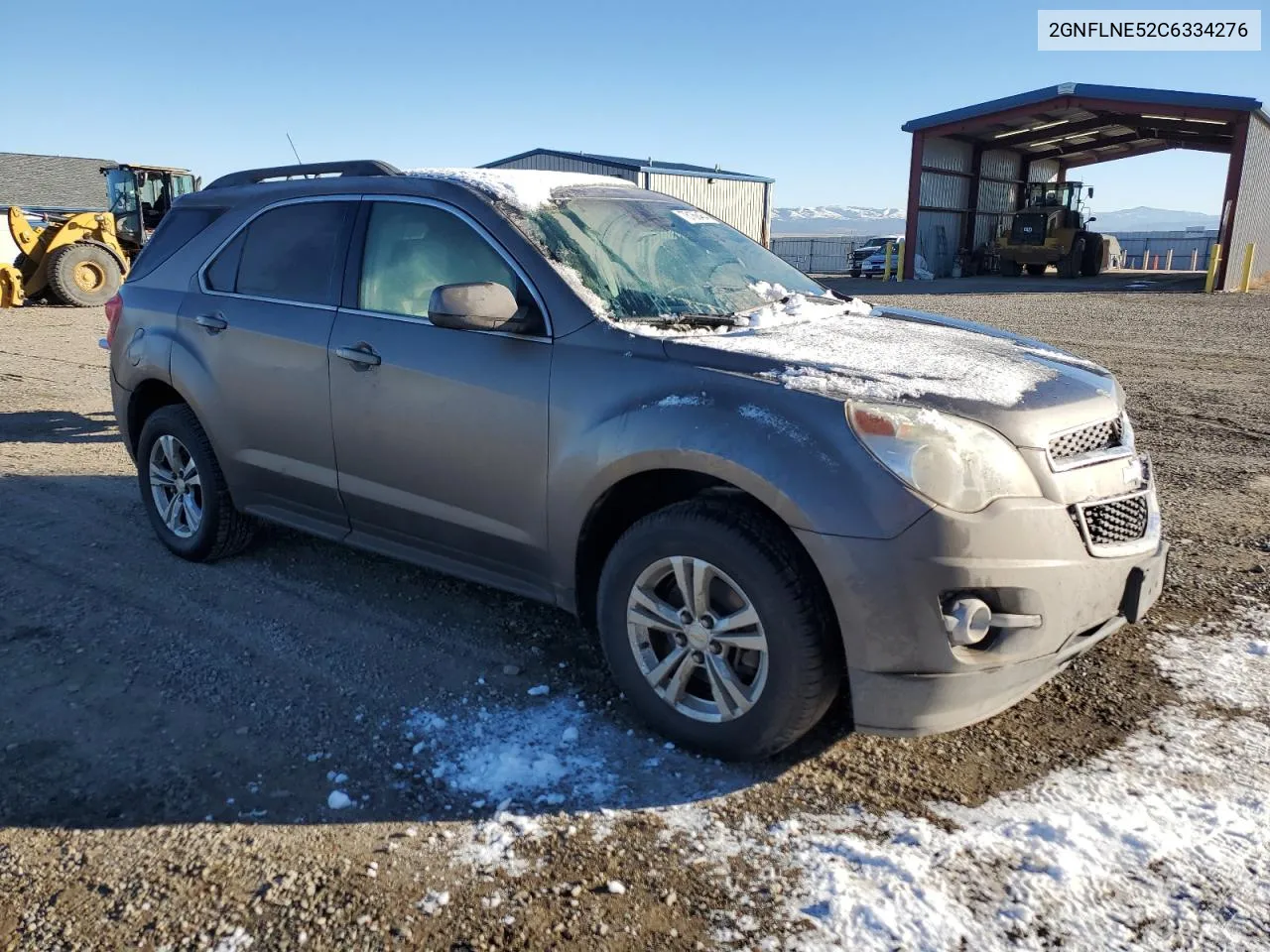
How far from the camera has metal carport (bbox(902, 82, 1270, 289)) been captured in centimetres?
2484

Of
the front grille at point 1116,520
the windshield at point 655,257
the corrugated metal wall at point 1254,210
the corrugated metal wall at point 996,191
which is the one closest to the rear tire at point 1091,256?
the corrugated metal wall at point 996,191

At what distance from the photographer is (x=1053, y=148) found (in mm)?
36656

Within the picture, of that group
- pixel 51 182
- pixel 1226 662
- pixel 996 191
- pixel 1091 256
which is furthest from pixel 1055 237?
pixel 51 182

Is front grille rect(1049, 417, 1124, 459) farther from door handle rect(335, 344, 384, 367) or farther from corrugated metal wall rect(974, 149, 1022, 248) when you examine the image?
corrugated metal wall rect(974, 149, 1022, 248)

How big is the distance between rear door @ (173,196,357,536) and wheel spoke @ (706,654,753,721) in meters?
1.91

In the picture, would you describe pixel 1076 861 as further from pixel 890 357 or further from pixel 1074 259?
pixel 1074 259

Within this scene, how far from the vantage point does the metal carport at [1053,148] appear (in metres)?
24.8

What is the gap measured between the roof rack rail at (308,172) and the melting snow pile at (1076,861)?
3.10 m

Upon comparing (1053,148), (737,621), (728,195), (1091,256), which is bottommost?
(737,621)

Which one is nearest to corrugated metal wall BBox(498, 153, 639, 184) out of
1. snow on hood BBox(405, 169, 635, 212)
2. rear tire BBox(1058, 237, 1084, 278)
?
rear tire BBox(1058, 237, 1084, 278)

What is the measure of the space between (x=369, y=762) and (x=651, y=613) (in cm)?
101

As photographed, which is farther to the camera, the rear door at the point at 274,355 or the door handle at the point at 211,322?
the door handle at the point at 211,322

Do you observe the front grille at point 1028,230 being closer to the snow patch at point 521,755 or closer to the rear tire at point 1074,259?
the rear tire at point 1074,259

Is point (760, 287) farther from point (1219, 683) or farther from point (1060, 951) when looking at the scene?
point (1060, 951)
